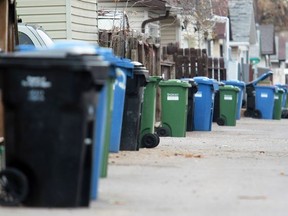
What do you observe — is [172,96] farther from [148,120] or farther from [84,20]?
[84,20]

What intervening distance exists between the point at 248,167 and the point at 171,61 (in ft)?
44.9

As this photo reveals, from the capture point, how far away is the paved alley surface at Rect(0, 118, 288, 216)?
852cm

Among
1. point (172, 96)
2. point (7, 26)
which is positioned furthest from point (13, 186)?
point (172, 96)

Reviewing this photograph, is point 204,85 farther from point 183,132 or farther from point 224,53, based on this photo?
point 224,53

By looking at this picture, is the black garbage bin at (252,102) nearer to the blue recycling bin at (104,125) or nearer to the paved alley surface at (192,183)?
the paved alley surface at (192,183)

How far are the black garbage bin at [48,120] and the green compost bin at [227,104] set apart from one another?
52.5 feet

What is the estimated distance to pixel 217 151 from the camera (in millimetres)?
15141

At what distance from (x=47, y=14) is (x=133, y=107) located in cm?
738

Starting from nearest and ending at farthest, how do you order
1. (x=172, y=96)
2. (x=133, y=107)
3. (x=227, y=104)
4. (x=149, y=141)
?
(x=133, y=107), (x=149, y=141), (x=172, y=96), (x=227, y=104)

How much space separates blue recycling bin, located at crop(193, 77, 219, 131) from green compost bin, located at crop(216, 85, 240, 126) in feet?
9.78

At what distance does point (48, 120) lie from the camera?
7945mm

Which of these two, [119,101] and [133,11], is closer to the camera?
[119,101]

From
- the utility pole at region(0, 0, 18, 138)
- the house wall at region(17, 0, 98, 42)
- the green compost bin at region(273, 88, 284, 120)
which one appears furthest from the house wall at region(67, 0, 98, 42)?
the green compost bin at region(273, 88, 284, 120)

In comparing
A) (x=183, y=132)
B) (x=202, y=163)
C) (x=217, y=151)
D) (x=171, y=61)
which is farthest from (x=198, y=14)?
(x=202, y=163)
